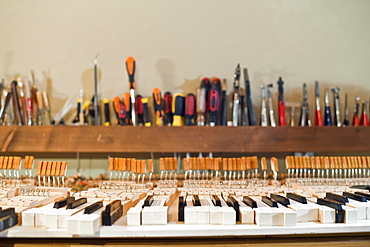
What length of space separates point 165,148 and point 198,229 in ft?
4.32

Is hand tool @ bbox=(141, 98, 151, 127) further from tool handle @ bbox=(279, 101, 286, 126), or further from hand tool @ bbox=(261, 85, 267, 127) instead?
tool handle @ bbox=(279, 101, 286, 126)

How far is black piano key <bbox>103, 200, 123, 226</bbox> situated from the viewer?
124 cm

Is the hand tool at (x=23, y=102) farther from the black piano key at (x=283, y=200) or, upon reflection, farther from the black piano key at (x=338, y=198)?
the black piano key at (x=338, y=198)

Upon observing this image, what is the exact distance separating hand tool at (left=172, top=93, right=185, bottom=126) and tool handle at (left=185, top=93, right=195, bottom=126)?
3 centimetres

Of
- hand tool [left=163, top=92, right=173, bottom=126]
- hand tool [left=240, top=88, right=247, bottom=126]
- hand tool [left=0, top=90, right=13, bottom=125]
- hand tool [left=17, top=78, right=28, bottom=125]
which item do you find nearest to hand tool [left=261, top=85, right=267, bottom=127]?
hand tool [left=240, top=88, right=247, bottom=126]

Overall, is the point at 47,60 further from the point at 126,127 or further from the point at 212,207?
the point at 212,207

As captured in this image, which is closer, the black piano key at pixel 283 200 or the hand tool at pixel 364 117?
the black piano key at pixel 283 200

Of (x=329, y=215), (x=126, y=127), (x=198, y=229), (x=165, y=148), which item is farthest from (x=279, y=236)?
(x=126, y=127)

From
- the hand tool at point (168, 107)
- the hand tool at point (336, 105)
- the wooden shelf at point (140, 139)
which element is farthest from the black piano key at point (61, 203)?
the hand tool at point (336, 105)

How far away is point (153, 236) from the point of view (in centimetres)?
120

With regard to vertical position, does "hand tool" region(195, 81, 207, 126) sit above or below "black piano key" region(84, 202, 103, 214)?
above

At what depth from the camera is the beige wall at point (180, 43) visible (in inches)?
111

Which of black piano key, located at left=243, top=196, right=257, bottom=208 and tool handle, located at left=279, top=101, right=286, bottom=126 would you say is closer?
→ black piano key, located at left=243, top=196, right=257, bottom=208

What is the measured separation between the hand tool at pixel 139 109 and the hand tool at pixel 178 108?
250 mm
